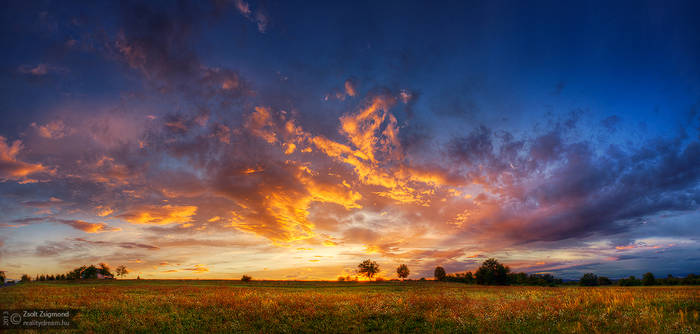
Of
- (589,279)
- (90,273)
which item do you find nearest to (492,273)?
(589,279)

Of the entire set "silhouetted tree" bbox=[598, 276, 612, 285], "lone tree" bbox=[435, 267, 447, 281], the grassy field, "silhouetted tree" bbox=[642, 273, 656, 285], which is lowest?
"lone tree" bbox=[435, 267, 447, 281]

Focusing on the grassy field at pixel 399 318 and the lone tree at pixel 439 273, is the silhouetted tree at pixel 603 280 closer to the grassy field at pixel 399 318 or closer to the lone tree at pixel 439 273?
the lone tree at pixel 439 273

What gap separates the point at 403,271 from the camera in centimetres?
13400

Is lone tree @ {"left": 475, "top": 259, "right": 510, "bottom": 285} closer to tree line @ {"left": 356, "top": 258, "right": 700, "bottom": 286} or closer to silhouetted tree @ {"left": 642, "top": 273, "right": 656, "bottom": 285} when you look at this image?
tree line @ {"left": 356, "top": 258, "right": 700, "bottom": 286}

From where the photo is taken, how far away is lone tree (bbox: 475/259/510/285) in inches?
3994

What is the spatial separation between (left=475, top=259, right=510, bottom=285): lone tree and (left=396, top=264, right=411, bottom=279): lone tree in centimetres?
3570

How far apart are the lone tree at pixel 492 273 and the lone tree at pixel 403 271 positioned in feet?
117

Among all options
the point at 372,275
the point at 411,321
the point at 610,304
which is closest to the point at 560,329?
the point at 411,321

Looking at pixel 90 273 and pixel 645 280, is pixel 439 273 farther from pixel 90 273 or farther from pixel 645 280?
pixel 90 273

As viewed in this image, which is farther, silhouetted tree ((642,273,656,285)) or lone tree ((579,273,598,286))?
lone tree ((579,273,598,286))

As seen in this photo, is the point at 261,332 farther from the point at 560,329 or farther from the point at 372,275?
the point at 372,275

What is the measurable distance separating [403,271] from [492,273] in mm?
43370

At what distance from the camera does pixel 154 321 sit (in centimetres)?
1368

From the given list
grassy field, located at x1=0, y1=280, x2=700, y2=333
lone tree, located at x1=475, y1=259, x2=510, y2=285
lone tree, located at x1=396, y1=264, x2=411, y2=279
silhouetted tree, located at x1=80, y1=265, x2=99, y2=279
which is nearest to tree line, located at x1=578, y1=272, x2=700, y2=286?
lone tree, located at x1=475, y1=259, x2=510, y2=285
